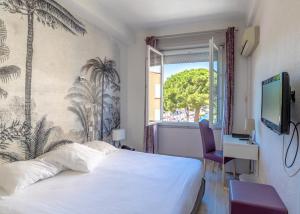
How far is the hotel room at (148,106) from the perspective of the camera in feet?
5.12

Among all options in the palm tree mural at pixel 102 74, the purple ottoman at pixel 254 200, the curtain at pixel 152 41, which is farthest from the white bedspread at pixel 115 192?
the curtain at pixel 152 41

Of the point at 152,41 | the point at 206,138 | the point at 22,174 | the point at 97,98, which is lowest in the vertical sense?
the point at 22,174

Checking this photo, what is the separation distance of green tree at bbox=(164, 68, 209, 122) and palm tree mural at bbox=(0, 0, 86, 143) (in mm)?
2593

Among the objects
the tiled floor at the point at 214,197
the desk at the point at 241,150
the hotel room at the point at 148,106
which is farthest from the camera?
the desk at the point at 241,150

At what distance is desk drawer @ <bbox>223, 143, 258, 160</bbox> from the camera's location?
9.30 ft

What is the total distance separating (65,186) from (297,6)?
2.26m

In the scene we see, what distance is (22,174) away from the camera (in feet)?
5.84

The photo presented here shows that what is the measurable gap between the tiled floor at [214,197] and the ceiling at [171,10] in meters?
2.74

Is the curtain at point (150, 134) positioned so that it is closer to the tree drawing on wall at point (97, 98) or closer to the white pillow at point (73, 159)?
the tree drawing on wall at point (97, 98)

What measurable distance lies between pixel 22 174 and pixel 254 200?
190cm

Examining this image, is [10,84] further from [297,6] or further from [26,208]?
[297,6]

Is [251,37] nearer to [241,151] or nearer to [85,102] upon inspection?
[241,151]

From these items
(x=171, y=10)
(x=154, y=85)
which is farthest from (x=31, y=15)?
(x=154, y=85)

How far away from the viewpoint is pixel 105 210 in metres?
1.42
